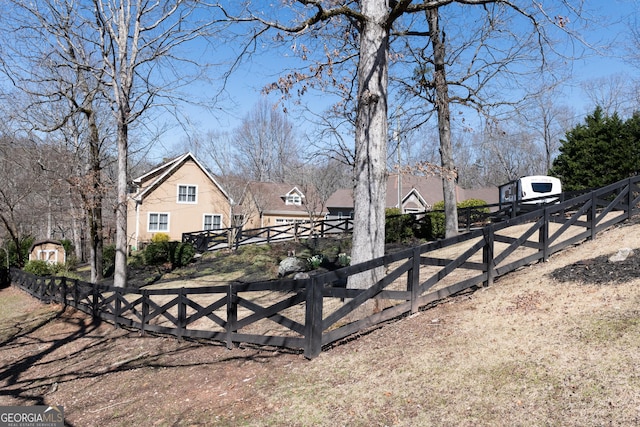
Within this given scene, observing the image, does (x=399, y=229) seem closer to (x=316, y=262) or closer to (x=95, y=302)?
(x=316, y=262)

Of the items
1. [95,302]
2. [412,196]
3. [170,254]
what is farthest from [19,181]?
[412,196]

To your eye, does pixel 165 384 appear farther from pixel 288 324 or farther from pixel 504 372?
pixel 504 372

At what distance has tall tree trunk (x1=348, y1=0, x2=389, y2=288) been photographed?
773 cm

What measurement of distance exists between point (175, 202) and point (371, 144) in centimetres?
2741

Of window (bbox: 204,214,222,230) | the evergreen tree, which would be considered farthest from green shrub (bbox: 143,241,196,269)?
the evergreen tree

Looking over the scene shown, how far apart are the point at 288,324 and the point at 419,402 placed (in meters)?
2.29

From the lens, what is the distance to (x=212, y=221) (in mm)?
34312

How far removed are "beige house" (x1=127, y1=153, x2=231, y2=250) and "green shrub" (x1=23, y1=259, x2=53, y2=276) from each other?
9281 millimetres

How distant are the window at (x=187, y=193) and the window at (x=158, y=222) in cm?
172

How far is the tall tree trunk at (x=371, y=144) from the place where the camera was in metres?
7.73

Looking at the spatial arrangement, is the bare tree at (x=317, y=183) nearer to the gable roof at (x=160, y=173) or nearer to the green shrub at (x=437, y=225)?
the gable roof at (x=160, y=173)

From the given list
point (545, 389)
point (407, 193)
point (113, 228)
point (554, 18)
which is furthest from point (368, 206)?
point (407, 193)

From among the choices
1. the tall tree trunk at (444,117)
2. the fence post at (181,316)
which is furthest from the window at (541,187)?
the fence post at (181,316)

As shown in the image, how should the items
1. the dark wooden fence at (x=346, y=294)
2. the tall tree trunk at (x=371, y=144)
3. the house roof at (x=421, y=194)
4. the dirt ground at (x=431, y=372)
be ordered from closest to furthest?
the dirt ground at (x=431, y=372) < the dark wooden fence at (x=346, y=294) < the tall tree trunk at (x=371, y=144) < the house roof at (x=421, y=194)
